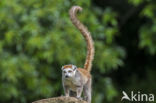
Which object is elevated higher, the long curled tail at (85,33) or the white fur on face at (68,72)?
the long curled tail at (85,33)

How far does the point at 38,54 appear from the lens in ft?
36.1

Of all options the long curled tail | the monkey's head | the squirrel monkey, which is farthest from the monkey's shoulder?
the monkey's head

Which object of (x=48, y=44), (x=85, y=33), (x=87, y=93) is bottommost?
(x=87, y=93)

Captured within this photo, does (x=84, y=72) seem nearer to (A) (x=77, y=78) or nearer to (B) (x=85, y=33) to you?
(A) (x=77, y=78)

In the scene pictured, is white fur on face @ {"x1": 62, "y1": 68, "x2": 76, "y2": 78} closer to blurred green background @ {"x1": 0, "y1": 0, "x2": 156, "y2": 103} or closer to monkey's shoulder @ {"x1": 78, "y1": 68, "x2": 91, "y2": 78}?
monkey's shoulder @ {"x1": 78, "y1": 68, "x2": 91, "y2": 78}

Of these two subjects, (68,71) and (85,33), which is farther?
(85,33)

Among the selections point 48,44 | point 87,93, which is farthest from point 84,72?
point 48,44

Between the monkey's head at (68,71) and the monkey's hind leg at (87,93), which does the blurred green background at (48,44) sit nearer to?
the monkey's hind leg at (87,93)

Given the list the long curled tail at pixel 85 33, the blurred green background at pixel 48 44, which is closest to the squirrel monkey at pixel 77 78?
the long curled tail at pixel 85 33

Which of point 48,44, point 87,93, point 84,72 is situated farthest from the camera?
point 48,44

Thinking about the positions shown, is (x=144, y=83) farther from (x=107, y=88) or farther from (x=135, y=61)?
(x=107, y=88)

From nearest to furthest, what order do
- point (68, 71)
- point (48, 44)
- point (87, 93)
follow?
1. point (68, 71)
2. point (87, 93)
3. point (48, 44)

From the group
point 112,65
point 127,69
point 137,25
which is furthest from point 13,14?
point 127,69

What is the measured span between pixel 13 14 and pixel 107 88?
8.55 feet
